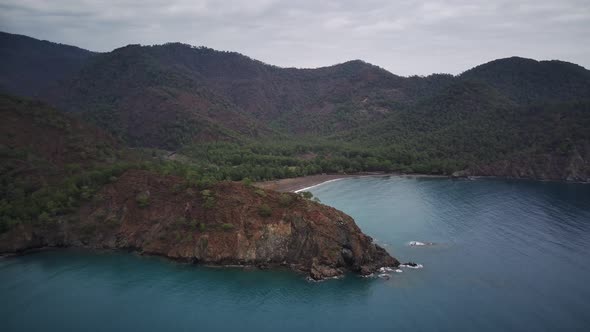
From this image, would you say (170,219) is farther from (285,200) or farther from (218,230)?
(285,200)

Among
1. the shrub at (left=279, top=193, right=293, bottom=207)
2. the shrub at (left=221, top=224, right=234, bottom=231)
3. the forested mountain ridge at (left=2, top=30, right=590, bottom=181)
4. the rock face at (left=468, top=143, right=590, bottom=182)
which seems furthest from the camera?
the forested mountain ridge at (left=2, top=30, right=590, bottom=181)

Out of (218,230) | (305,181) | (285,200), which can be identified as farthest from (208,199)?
(305,181)

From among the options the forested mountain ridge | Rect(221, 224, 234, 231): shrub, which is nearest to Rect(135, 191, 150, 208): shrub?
Rect(221, 224, 234, 231): shrub

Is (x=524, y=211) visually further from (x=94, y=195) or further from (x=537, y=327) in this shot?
(x=94, y=195)

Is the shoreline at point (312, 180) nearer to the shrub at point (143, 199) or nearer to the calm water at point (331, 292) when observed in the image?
the shrub at point (143, 199)

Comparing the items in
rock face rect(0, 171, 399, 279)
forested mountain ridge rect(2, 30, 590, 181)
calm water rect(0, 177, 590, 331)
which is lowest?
calm water rect(0, 177, 590, 331)

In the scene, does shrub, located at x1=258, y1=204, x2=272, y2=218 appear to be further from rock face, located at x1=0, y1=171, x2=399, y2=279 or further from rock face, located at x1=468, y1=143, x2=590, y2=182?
rock face, located at x1=468, y1=143, x2=590, y2=182

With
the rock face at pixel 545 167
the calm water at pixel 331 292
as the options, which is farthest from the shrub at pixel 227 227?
the rock face at pixel 545 167
